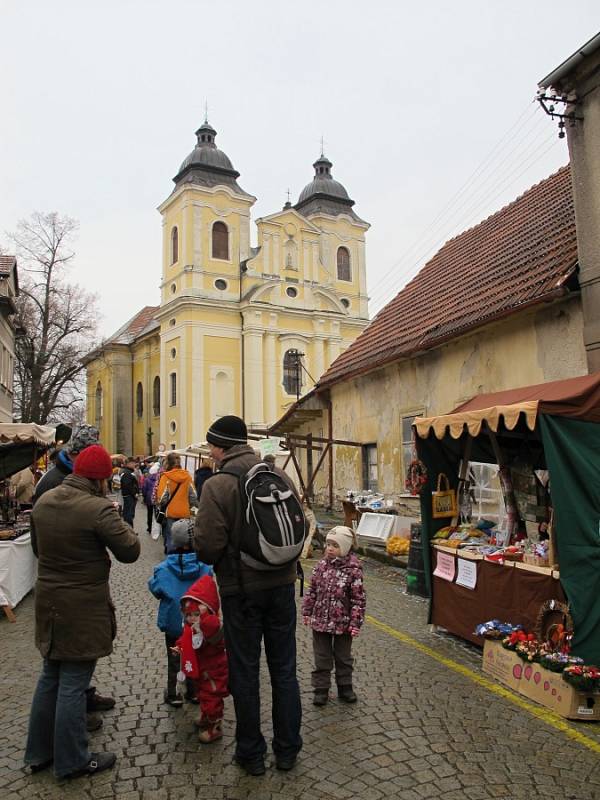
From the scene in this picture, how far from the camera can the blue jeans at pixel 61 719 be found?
12.5ft

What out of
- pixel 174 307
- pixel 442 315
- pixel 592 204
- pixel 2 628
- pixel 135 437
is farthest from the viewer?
pixel 135 437

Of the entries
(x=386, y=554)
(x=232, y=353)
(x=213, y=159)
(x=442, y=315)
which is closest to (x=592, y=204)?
(x=442, y=315)

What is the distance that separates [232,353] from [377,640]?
116ft

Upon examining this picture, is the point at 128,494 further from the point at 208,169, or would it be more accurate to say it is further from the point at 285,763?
the point at 208,169

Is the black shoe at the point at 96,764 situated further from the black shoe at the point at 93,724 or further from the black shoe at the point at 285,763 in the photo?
the black shoe at the point at 285,763

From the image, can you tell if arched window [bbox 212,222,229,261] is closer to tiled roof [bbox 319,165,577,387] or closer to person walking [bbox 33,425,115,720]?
tiled roof [bbox 319,165,577,387]

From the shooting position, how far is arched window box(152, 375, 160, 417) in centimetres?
4747

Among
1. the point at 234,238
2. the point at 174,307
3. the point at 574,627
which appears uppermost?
the point at 234,238

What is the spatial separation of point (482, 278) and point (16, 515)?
31.9 feet

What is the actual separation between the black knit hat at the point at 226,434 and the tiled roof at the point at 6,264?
81.5 ft

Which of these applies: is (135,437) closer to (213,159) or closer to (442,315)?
(213,159)

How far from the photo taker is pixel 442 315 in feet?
42.9

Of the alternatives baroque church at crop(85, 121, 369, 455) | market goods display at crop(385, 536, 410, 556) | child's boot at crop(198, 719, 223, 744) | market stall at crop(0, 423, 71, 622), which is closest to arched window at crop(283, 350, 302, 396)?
baroque church at crop(85, 121, 369, 455)

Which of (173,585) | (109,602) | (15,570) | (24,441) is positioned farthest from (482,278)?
(109,602)
